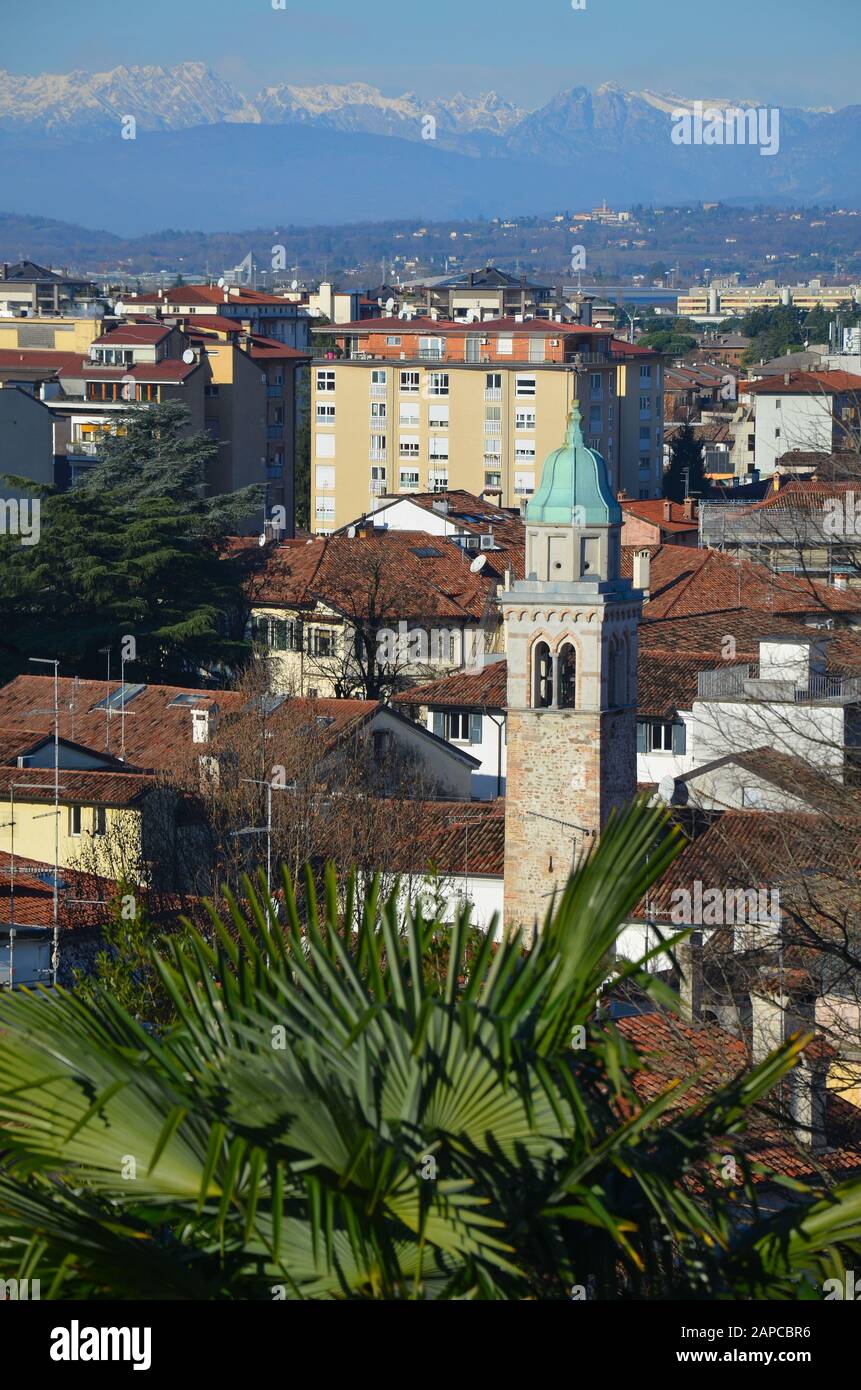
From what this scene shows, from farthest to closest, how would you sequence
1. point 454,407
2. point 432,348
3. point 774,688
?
1. point 432,348
2. point 454,407
3. point 774,688

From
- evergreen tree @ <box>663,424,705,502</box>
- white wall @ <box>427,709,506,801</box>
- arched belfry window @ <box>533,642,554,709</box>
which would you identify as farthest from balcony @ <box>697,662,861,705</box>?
evergreen tree @ <box>663,424,705,502</box>

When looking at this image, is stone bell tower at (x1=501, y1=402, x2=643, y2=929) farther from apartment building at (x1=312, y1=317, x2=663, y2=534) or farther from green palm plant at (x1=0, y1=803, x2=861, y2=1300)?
apartment building at (x1=312, y1=317, x2=663, y2=534)

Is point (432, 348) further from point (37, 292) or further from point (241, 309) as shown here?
point (37, 292)

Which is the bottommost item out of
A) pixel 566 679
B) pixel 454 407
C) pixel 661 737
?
pixel 661 737

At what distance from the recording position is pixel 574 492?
30609 millimetres

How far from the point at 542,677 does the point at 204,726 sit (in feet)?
24.9

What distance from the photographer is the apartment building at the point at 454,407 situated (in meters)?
74.6

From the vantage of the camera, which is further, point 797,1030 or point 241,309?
point 241,309

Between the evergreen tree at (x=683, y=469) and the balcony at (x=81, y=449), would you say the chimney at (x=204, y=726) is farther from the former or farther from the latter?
the evergreen tree at (x=683, y=469)

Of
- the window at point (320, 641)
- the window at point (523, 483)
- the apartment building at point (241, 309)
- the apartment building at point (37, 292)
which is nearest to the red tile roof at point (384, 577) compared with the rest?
the window at point (320, 641)

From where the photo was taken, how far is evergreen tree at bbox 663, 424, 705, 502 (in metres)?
83.4

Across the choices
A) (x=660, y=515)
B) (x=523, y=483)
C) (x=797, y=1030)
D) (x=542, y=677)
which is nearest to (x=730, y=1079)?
(x=797, y=1030)

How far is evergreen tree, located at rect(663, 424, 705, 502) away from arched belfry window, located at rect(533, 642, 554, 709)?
52.9m

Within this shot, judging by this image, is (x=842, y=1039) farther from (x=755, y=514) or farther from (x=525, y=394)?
(x=525, y=394)
